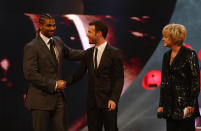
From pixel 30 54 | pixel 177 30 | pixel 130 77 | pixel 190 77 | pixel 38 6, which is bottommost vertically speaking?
pixel 130 77

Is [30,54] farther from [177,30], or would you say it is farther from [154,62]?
[154,62]

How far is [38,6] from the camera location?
164 inches

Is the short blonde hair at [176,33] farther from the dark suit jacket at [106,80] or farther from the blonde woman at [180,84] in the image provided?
the dark suit jacket at [106,80]

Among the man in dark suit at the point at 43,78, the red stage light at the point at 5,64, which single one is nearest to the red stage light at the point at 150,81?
the man in dark suit at the point at 43,78

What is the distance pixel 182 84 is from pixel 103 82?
0.70 meters

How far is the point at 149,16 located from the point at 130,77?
80cm

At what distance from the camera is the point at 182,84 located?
2779 millimetres

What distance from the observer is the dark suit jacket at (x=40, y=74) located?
2.96m

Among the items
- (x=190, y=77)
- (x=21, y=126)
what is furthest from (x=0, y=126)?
(x=190, y=77)

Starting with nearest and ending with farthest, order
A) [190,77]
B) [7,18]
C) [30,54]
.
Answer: [190,77]
[30,54]
[7,18]

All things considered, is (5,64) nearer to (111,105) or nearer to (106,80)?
(106,80)

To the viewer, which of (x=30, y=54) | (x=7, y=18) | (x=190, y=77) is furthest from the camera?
(x=7, y=18)

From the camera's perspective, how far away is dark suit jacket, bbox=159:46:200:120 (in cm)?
274

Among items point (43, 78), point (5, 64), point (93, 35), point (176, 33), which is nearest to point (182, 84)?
point (176, 33)
